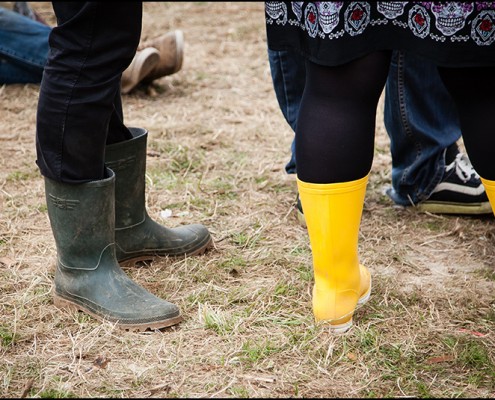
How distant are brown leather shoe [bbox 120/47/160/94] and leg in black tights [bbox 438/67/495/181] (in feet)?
6.43

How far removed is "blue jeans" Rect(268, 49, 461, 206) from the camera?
2.04m

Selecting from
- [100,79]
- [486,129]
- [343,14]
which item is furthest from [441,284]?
[100,79]

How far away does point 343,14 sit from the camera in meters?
1.25

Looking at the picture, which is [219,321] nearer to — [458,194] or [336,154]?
[336,154]

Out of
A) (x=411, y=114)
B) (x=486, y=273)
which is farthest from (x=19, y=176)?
(x=486, y=273)

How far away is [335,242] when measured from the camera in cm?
143

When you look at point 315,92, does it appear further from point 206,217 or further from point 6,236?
point 6,236

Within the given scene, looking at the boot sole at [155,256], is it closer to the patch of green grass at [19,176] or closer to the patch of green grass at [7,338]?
the patch of green grass at [7,338]

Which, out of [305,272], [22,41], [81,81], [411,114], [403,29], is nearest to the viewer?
[403,29]

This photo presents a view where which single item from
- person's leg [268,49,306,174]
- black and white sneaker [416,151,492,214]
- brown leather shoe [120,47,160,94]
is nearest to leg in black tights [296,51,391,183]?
person's leg [268,49,306,174]

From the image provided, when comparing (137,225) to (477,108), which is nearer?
(477,108)

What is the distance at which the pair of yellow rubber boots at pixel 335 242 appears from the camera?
4.59 ft

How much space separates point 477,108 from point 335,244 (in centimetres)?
37

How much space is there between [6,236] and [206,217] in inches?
22.4
